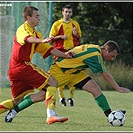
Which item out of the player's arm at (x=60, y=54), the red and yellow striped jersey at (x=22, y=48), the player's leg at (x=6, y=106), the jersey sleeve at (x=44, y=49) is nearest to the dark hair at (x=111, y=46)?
the player's arm at (x=60, y=54)

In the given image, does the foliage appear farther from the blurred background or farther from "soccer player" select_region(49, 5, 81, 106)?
"soccer player" select_region(49, 5, 81, 106)

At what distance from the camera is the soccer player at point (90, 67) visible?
879cm

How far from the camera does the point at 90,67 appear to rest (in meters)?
8.80

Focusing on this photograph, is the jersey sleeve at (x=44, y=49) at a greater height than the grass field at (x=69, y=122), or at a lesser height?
greater

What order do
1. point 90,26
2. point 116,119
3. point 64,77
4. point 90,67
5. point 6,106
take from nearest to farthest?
point 116,119, point 90,67, point 6,106, point 64,77, point 90,26

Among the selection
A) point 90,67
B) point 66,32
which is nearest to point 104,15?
point 66,32

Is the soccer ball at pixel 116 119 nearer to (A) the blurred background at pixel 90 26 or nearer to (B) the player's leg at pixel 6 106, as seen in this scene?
(B) the player's leg at pixel 6 106

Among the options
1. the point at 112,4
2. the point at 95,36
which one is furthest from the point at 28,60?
the point at 112,4

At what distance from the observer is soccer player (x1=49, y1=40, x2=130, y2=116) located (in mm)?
8789

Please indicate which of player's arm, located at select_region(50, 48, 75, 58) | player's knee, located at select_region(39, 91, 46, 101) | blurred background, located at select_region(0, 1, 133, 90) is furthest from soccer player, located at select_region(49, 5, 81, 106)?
blurred background, located at select_region(0, 1, 133, 90)

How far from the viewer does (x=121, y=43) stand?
26562 millimetres

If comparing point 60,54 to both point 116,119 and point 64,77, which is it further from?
point 116,119

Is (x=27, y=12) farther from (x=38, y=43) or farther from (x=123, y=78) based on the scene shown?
(x=123, y=78)

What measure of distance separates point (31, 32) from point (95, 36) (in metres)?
17.5
